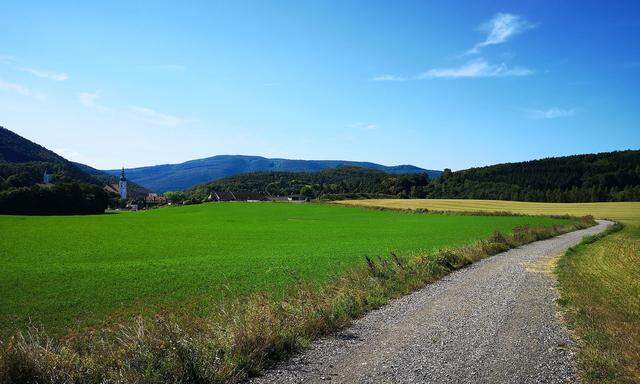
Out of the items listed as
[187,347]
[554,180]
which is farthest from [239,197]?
[187,347]

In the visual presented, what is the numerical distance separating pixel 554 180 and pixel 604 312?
11417 cm

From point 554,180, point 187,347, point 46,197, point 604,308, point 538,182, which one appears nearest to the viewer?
point 187,347

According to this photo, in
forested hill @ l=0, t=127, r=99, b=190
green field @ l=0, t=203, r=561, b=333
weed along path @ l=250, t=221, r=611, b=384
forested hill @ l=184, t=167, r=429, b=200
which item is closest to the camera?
weed along path @ l=250, t=221, r=611, b=384

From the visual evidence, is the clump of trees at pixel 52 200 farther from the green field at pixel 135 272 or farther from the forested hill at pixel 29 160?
the green field at pixel 135 272

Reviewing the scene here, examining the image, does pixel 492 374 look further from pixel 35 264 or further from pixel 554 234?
A: pixel 554 234

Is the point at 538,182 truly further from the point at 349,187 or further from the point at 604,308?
the point at 604,308

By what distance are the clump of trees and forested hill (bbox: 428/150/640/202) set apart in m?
95.1

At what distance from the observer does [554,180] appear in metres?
110

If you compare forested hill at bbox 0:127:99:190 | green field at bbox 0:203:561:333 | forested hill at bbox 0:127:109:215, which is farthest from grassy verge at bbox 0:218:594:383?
forested hill at bbox 0:127:99:190

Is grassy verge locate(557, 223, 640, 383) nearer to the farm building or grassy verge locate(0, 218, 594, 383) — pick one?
grassy verge locate(0, 218, 594, 383)

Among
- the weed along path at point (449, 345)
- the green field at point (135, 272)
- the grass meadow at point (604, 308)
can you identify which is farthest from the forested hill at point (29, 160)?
the weed along path at point (449, 345)

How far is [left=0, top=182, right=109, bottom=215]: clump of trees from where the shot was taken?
7474 cm

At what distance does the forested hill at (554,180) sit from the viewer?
99812mm

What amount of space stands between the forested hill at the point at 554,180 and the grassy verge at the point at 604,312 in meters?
91.5
